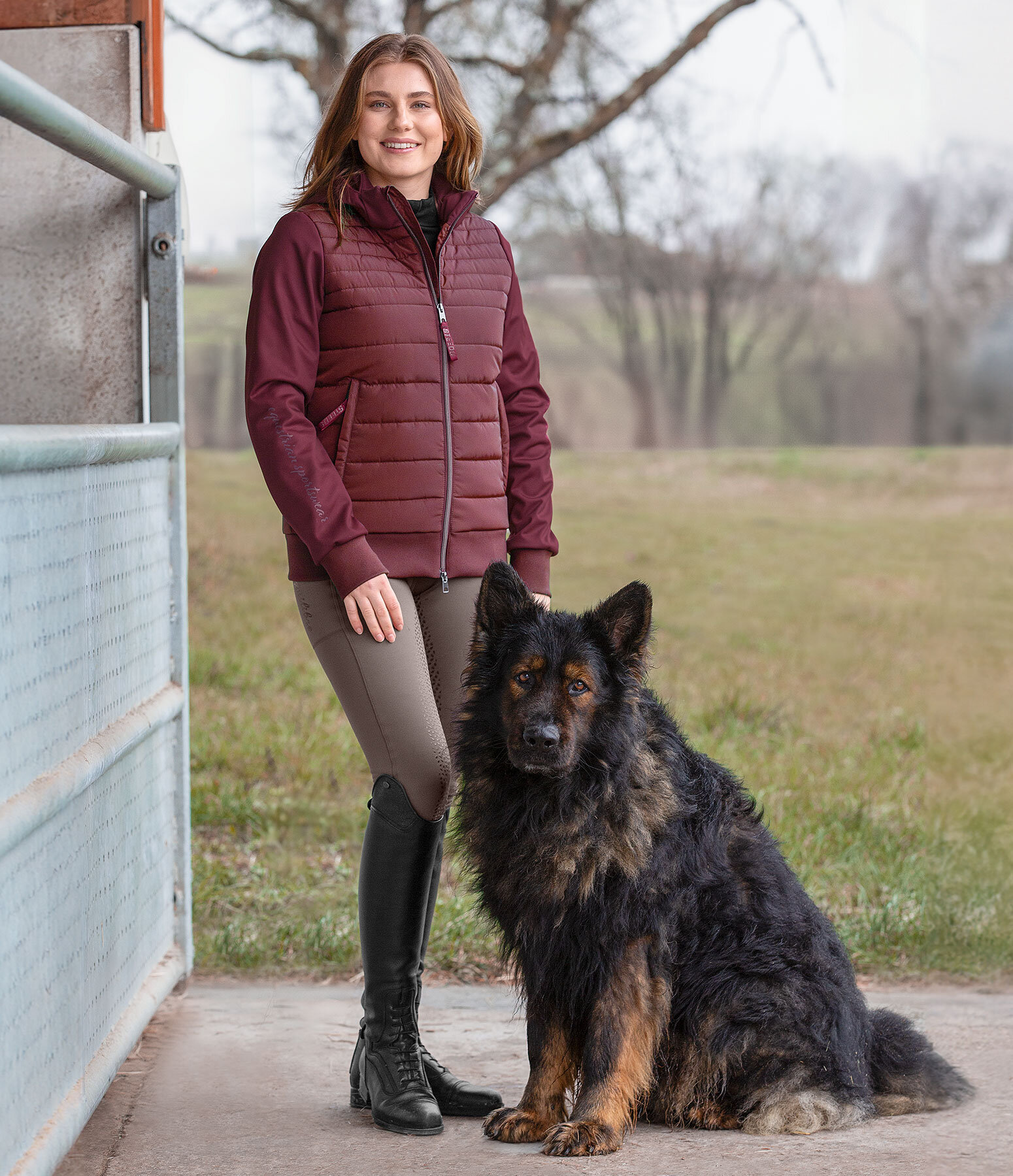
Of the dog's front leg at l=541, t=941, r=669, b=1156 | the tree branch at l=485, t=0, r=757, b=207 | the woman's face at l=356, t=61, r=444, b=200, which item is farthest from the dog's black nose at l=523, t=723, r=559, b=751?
the tree branch at l=485, t=0, r=757, b=207

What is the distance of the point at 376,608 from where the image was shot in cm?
254

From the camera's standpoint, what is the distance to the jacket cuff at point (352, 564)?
2.51 meters

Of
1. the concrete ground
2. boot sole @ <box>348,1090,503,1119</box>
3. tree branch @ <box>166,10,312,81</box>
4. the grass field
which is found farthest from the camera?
tree branch @ <box>166,10,312,81</box>

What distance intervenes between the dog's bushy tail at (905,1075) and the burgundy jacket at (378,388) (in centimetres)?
144

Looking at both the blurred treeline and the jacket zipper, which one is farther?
the blurred treeline

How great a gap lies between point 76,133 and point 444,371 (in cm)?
88

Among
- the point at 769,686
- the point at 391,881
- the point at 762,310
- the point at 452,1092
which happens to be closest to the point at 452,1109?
the point at 452,1092

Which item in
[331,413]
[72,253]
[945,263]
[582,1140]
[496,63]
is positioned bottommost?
[582,1140]

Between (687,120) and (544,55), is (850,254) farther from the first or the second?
(544,55)

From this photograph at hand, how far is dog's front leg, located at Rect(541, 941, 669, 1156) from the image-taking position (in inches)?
98.1

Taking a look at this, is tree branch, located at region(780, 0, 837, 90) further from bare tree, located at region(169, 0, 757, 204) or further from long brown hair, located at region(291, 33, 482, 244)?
long brown hair, located at region(291, 33, 482, 244)

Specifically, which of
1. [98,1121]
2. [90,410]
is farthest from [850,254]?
[98,1121]

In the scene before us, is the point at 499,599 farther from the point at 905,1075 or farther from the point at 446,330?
the point at 905,1075

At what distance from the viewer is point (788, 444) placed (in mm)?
8922
